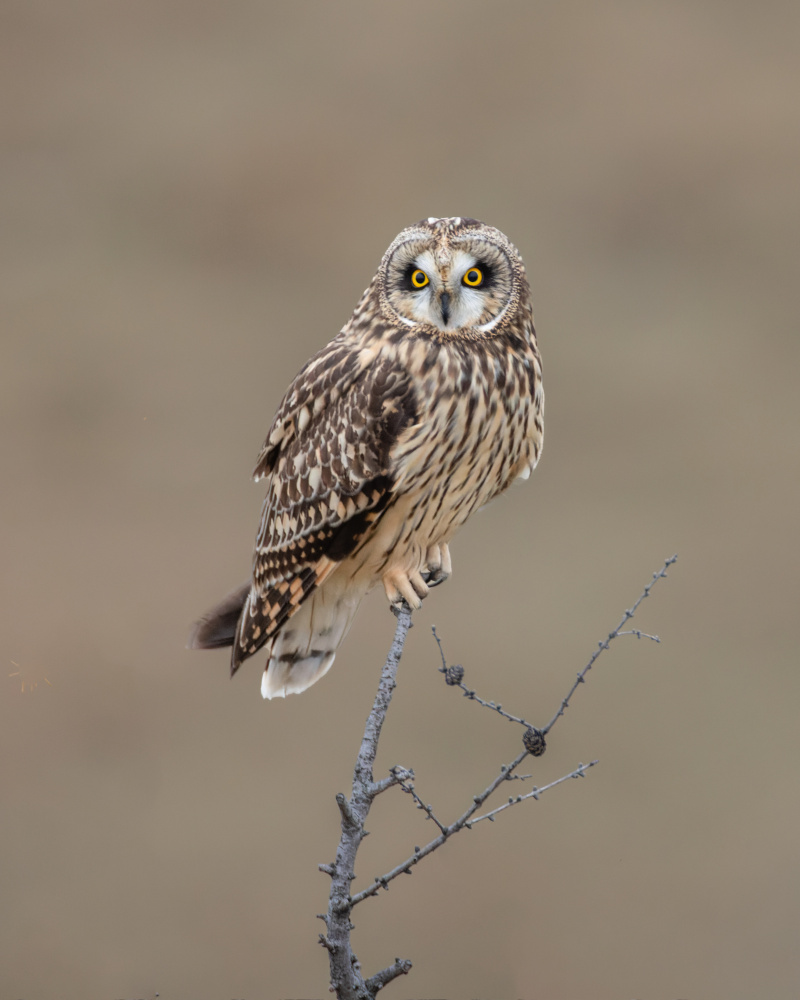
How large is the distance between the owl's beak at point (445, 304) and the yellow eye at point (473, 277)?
0.03m

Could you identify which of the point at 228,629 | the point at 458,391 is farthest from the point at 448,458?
the point at 228,629

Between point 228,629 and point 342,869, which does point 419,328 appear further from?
point 342,869

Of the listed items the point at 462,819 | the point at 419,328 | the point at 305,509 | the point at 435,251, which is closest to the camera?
the point at 462,819

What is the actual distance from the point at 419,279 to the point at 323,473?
30 centimetres

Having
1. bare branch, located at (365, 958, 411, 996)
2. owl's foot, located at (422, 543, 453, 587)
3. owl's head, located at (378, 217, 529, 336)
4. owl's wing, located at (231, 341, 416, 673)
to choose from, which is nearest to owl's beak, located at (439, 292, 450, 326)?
owl's head, located at (378, 217, 529, 336)

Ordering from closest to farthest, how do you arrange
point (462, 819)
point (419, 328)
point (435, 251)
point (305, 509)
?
point (462, 819) → point (435, 251) → point (419, 328) → point (305, 509)

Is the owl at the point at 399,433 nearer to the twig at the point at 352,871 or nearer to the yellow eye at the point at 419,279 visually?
the yellow eye at the point at 419,279

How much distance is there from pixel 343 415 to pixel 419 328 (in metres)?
0.17

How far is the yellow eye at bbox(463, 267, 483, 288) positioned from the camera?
1253mm

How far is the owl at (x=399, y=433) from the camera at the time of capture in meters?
1.29

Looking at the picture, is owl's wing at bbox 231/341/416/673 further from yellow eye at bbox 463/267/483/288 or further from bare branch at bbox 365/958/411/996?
bare branch at bbox 365/958/411/996

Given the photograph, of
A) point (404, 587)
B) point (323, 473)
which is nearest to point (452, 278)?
point (323, 473)

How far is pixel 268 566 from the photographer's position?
1.48m

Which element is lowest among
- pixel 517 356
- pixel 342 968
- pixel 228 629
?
pixel 342 968
